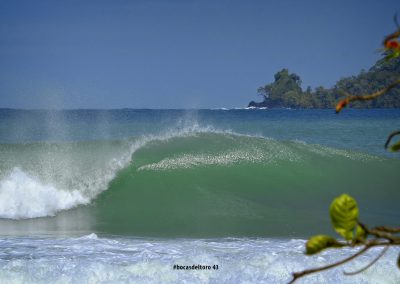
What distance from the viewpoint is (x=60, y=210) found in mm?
10070

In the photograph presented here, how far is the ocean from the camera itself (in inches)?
215

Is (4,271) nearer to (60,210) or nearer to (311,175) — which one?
(60,210)

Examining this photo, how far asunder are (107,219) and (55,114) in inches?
410

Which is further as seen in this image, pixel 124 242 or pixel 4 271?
pixel 124 242

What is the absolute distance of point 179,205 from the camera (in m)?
10.5

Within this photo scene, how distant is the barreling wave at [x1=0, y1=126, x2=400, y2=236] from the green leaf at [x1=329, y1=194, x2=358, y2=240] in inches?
282

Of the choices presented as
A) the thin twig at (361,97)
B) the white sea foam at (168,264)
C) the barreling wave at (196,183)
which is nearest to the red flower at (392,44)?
the thin twig at (361,97)

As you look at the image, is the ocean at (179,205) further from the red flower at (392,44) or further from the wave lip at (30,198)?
the red flower at (392,44)

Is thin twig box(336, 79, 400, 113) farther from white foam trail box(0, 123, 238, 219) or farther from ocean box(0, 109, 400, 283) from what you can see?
white foam trail box(0, 123, 238, 219)

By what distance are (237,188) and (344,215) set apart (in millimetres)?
11194

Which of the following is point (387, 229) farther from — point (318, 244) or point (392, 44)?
point (392, 44)

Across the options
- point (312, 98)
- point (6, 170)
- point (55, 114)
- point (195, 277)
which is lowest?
point (195, 277)

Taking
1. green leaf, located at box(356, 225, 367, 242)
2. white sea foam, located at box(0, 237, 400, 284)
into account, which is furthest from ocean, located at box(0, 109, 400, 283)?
green leaf, located at box(356, 225, 367, 242)

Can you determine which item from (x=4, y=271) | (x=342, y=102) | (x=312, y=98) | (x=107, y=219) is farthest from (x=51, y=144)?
(x=312, y=98)
